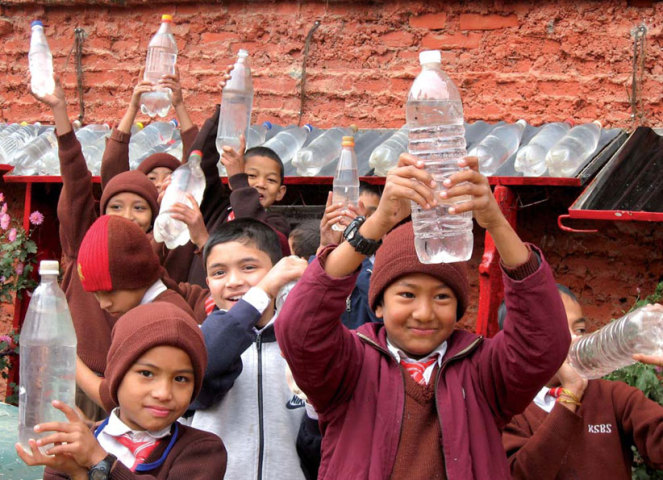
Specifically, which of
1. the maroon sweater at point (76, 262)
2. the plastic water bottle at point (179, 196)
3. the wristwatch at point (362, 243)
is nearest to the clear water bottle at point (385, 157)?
the plastic water bottle at point (179, 196)

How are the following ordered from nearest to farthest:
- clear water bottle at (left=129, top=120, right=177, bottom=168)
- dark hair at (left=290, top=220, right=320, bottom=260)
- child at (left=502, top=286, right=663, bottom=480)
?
child at (left=502, top=286, right=663, bottom=480) → dark hair at (left=290, top=220, right=320, bottom=260) → clear water bottle at (left=129, top=120, right=177, bottom=168)

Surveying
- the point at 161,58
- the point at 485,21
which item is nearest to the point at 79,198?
the point at 161,58

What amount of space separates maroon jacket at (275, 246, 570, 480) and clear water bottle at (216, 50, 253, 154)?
8.67 feet

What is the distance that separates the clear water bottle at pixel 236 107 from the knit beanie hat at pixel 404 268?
244 cm

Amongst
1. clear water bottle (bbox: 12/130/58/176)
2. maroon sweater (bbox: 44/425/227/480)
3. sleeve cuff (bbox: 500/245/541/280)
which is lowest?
maroon sweater (bbox: 44/425/227/480)

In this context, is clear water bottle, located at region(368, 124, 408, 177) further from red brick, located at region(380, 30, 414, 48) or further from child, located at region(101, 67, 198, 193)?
red brick, located at region(380, 30, 414, 48)

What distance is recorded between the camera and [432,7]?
251 inches

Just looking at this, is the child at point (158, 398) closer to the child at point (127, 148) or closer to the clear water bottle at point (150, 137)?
the child at point (127, 148)

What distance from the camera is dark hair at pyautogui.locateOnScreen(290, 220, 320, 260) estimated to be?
404 cm

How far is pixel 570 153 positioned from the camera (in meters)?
4.72

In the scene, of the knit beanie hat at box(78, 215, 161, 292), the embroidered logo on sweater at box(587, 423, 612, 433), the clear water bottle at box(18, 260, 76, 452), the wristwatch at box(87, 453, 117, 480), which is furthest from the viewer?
the knit beanie hat at box(78, 215, 161, 292)

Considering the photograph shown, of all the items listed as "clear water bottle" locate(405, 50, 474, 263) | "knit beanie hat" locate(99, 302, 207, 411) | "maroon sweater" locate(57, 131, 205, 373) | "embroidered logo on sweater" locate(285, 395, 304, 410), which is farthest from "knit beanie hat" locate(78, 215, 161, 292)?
"clear water bottle" locate(405, 50, 474, 263)

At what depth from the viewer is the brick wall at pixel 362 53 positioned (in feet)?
18.9

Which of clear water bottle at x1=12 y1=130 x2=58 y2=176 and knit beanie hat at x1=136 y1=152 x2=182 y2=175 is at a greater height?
clear water bottle at x1=12 y1=130 x2=58 y2=176
